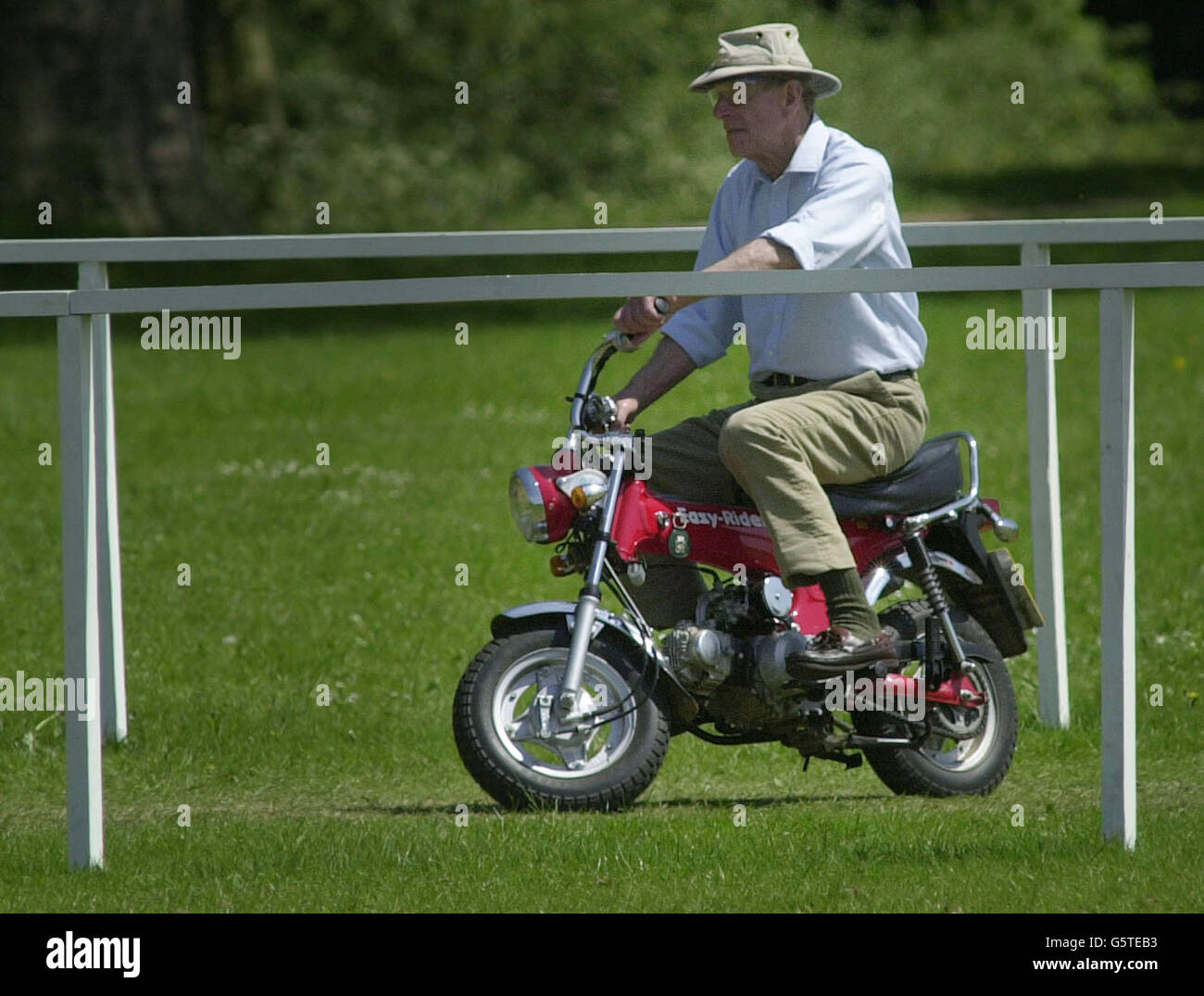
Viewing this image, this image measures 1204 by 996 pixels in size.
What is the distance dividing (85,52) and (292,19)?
330 inches

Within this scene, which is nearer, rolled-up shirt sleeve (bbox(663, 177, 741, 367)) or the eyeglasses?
the eyeglasses

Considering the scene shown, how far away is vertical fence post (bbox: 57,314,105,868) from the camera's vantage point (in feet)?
17.8

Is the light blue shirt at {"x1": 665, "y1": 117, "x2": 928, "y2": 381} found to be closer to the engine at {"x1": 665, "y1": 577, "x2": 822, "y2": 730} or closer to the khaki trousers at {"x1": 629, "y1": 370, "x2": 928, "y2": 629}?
the khaki trousers at {"x1": 629, "y1": 370, "x2": 928, "y2": 629}

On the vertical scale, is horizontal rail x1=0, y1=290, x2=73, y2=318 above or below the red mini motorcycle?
above

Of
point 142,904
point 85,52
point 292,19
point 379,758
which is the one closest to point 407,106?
point 292,19

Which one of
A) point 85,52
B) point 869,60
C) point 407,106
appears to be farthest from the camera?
point 869,60

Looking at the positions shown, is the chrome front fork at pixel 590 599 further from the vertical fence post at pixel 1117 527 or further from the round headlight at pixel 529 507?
the vertical fence post at pixel 1117 527

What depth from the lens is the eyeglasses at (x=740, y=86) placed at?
6094 mm

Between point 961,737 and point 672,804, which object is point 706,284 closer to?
point 961,737

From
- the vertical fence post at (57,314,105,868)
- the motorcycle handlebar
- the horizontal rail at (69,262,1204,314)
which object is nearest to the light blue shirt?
the motorcycle handlebar

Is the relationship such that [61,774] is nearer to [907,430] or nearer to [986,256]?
[907,430]

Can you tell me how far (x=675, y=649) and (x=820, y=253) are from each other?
3.86 ft

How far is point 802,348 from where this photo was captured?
20.3ft

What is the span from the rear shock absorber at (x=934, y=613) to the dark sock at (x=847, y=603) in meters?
0.36
